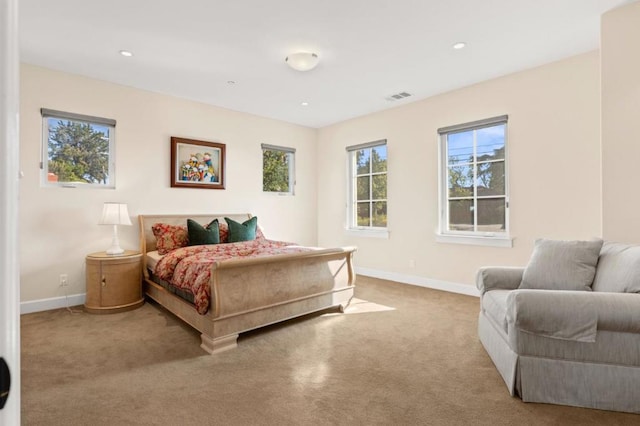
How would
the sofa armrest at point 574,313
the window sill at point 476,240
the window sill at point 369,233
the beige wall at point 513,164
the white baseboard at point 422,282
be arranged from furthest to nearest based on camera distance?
the window sill at point 369,233
the white baseboard at point 422,282
the window sill at point 476,240
the beige wall at point 513,164
the sofa armrest at point 574,313

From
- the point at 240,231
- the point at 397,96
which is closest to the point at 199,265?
the point at 240,231

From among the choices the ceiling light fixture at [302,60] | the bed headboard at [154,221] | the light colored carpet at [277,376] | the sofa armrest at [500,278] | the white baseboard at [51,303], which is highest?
the ceiling light fixture at [302,60]

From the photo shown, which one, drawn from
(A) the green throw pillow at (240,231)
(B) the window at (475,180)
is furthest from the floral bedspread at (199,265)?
(B) the window at (475,180)

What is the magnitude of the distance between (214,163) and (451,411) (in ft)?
14.3

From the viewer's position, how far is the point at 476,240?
423cm

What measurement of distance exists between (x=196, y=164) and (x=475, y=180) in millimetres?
3872

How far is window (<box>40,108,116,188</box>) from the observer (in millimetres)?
3748

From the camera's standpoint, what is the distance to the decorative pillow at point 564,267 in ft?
7.47

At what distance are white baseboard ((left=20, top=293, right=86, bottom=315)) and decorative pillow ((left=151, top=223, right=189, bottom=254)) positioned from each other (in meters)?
1.01

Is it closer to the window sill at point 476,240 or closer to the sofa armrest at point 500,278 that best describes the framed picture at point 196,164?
the window sill at point 476,240

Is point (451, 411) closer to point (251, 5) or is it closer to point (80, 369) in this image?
point (80, 369)

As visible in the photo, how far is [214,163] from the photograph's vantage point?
16.5 ft

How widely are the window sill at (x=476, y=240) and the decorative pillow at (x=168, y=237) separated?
3.40 m

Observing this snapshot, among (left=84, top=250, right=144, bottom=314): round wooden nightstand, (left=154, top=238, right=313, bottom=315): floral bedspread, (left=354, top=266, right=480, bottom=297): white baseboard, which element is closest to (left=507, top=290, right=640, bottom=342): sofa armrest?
(left=154, top=238, right=313, bottom=315): floral bedspread
